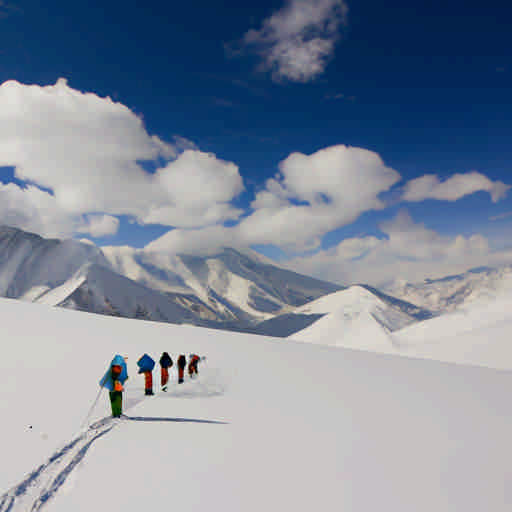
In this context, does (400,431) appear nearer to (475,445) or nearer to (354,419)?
(354,419)

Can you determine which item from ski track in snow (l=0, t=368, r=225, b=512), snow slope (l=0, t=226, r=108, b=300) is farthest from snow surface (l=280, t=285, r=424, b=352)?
snow slope (l=0, t=226, r=108, b=300)

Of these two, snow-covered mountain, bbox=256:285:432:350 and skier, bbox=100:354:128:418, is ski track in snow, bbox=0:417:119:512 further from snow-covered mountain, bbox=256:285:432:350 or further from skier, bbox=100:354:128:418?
snow-covered mountain, bbox=256:285:432:350

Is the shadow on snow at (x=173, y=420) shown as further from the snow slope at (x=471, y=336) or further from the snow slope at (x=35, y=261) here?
the snow slope at (x=35, y=261)

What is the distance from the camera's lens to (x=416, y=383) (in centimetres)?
831

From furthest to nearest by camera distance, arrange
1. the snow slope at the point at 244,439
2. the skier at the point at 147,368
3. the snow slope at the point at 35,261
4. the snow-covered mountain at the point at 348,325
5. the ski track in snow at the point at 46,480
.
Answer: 1. the snow slope at the point at 35,261
2. the snow-covered mountain at the point at 348,325
3. the skier at the point at 147,368
4. the snow slope at the point at 244,439
5. the ski track in snow at the point at 46,480

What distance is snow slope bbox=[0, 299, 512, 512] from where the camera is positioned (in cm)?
325

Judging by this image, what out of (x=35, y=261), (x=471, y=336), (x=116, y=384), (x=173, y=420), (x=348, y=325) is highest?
(x=35, y=261)

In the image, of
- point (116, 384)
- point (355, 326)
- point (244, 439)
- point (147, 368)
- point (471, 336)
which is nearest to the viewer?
point (244, 439)

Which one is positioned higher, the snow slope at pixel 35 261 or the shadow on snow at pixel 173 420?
the snow slope at pixel 35 261

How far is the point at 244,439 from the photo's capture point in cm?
438

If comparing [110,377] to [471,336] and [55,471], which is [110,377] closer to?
[55,471]

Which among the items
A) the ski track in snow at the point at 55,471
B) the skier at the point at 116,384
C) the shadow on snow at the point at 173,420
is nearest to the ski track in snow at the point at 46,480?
the ski track in snow at the point at 55,471

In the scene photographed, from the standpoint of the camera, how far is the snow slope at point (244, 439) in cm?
325

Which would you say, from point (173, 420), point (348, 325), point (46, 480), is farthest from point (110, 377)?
point (348, 325)
